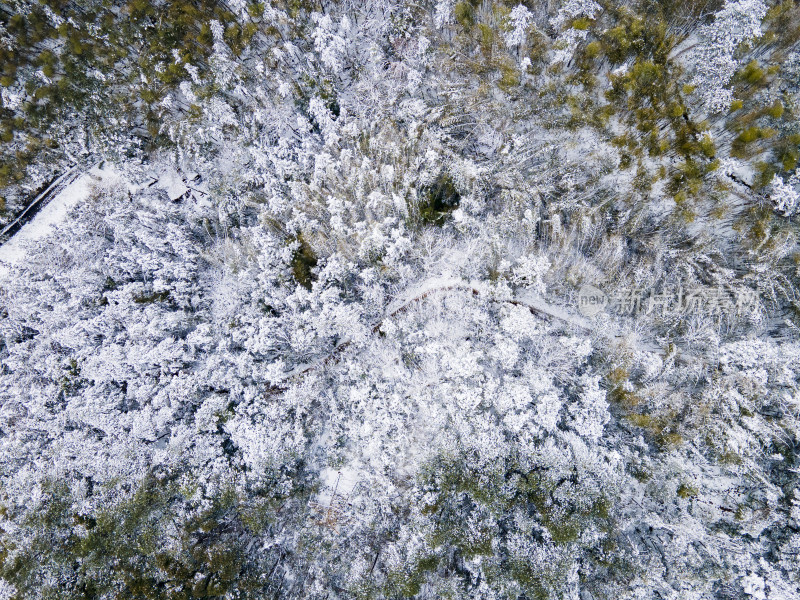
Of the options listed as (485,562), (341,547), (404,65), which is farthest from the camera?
(404,65)

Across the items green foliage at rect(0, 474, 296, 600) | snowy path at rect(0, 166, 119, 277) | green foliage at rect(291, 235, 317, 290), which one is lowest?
green foliage at rect(0, 474, 296, 600)

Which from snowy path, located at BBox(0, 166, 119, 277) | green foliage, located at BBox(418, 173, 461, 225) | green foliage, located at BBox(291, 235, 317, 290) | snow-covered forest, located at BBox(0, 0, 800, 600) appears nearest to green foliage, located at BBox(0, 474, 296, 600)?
snow-covered forest, located at BBox(0, 0, 800, 600)

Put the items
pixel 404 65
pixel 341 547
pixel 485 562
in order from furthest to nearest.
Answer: pixel 404 65, pixel 341 547, pixel 485 562

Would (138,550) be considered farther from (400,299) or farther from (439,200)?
(439,200)

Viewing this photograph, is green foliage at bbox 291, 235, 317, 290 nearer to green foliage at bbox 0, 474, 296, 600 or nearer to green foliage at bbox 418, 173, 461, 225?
green foliage at bbox 418, 173, 461, 225

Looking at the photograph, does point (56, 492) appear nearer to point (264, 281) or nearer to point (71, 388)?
point (71, 388)

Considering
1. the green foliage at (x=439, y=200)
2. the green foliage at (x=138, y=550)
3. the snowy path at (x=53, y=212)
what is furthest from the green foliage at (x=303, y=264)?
the snowy path at (x=53, y=212)

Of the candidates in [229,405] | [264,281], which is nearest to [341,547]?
[229,405]

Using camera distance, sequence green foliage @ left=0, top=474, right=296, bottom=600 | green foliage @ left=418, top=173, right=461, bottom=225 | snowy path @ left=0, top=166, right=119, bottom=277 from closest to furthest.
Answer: green foliage @ left=0, top=474, right=296, bottom=600 < green foliage @ left=418, top=173, right=461, bottom=225 < snowy path @ left=0, top=166, right=119, bottom=277

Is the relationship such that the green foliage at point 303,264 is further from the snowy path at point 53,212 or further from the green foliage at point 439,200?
the snowy path at point 53,212
